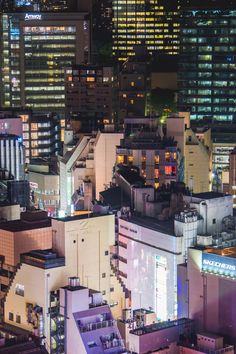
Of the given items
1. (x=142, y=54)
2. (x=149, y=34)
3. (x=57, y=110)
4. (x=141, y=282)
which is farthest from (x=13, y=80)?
(x=141, y=282)

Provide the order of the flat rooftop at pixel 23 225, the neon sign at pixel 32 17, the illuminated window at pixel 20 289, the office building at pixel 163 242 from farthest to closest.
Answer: the neon sign at pixel 32 17
the flat rooftop at pixel 23 225
the office building at pixel 163 242
the illuminated window at pixel 20 289

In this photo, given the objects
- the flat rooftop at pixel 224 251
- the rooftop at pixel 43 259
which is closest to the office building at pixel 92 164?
the rooftop at pixel 43 259

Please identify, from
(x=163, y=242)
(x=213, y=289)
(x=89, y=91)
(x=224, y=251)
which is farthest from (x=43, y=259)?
(x=89, y=91)

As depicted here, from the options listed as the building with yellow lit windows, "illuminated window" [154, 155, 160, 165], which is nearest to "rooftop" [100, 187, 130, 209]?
"illuminated window" [154, 155, 160, 165]

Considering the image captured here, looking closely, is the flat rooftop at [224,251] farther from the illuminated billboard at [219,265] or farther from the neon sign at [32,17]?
the neon sign at [32,17]

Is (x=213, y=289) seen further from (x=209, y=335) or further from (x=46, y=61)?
(x=46, y=61)

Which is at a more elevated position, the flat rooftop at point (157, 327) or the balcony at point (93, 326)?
the balcony at point (93, 326)
